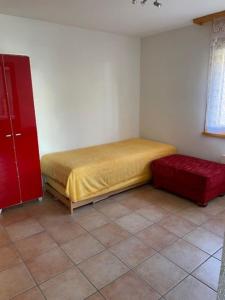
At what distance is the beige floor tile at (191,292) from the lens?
1.58m

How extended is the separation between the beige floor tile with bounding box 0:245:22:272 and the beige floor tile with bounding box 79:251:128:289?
587 millimetres

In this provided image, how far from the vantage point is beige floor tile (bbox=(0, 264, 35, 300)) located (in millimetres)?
1654

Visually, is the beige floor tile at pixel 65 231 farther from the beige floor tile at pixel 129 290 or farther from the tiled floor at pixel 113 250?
the beige floor tile at pixel 129 290

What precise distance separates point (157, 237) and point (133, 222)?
0.36 meters

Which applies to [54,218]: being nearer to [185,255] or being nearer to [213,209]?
[185,255]

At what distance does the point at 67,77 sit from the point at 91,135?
3.22ft

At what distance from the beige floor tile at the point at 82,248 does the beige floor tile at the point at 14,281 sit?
0.39 metres

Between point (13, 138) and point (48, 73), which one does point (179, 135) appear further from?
point (13, 138)

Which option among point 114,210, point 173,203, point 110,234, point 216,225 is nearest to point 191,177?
point 173,203

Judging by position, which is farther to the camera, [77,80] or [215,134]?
[77,80]

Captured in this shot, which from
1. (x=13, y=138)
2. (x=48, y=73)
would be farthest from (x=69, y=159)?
(x=48, y=73)

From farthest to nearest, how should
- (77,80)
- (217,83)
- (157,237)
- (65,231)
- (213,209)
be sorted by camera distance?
(77,80), (217,83), (213,209), (65,231), (157,237)

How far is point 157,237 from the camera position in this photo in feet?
7.43

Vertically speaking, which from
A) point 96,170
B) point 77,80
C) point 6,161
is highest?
point 77,80
